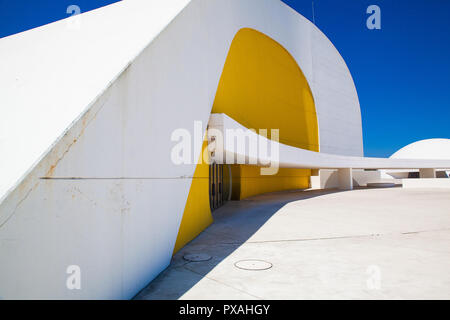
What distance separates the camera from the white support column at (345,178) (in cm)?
2588

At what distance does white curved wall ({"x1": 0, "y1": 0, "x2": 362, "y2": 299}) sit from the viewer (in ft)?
7.20

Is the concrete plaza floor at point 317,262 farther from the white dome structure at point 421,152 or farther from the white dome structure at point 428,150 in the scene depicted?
the white dome structure at point 428,150

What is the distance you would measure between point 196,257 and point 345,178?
2437 centimetres

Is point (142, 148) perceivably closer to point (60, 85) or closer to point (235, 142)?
point (60, 85)

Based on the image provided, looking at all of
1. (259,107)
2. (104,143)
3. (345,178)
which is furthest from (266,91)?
(104,143)

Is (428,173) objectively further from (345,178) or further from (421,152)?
(421,152)

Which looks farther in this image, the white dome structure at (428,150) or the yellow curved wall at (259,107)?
the white dome structure at (428,150)

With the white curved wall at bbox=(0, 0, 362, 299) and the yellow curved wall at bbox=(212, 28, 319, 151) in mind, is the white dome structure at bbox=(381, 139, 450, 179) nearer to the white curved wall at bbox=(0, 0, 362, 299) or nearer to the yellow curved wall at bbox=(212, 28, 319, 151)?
the yellow curved wall at bbox=(212, 28, 319, 151)

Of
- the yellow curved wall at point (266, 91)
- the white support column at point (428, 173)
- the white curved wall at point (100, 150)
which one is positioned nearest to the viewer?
the white curved wall at point (100, 150)

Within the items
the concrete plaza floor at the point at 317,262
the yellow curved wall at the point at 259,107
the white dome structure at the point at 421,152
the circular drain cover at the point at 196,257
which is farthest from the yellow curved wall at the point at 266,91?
the white dome structure at the point at 421,152

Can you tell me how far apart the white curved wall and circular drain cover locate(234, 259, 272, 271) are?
121 centimetres

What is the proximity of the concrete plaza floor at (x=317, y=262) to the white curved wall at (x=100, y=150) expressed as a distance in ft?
2.58

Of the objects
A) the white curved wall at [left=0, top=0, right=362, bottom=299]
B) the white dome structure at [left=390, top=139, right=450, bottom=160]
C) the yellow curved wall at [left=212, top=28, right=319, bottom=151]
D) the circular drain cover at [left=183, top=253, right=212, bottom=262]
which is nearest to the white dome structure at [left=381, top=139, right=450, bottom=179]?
the white dome structure at [left=390, top=139, right=450, bottom=160]
